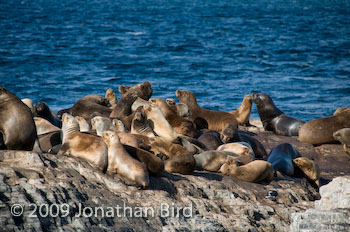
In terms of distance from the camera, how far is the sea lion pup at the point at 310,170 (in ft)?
26.2

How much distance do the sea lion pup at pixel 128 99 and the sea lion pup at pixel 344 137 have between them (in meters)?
3.80

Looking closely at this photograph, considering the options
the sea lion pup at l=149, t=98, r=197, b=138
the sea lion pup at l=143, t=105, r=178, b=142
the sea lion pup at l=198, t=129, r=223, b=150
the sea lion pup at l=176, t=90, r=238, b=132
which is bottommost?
the sea lion pup at l=176, t=90, r=238, b=132

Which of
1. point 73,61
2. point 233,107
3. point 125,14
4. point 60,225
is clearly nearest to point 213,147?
point 60,225

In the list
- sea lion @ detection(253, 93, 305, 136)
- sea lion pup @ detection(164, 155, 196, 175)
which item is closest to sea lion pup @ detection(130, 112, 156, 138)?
sea lion pup @ detection(164, 155, 196, 175)

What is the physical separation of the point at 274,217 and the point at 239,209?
1.35 ft

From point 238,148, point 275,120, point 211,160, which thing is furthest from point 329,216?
point 275,120

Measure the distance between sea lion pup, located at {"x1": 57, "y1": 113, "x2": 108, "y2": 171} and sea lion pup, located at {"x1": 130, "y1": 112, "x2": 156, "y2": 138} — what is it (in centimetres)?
133

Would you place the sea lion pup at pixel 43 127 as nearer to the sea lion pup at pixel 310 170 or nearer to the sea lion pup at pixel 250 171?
the sea lion pup at pixel 250 171

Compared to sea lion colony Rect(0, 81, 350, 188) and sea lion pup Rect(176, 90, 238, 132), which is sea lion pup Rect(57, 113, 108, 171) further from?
sea lion pup Rect(176, 90, 238, 132)

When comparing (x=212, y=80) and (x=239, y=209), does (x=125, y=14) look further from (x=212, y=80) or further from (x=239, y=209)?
(x=239, y=209)

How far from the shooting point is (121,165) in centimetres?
608

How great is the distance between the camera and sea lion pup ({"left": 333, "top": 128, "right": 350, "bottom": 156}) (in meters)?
10.0

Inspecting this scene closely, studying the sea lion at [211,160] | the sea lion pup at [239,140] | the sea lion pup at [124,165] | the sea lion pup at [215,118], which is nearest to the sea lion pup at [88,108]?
the sea lion pup at [215,118]

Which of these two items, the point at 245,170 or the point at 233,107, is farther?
the point at 233,107
